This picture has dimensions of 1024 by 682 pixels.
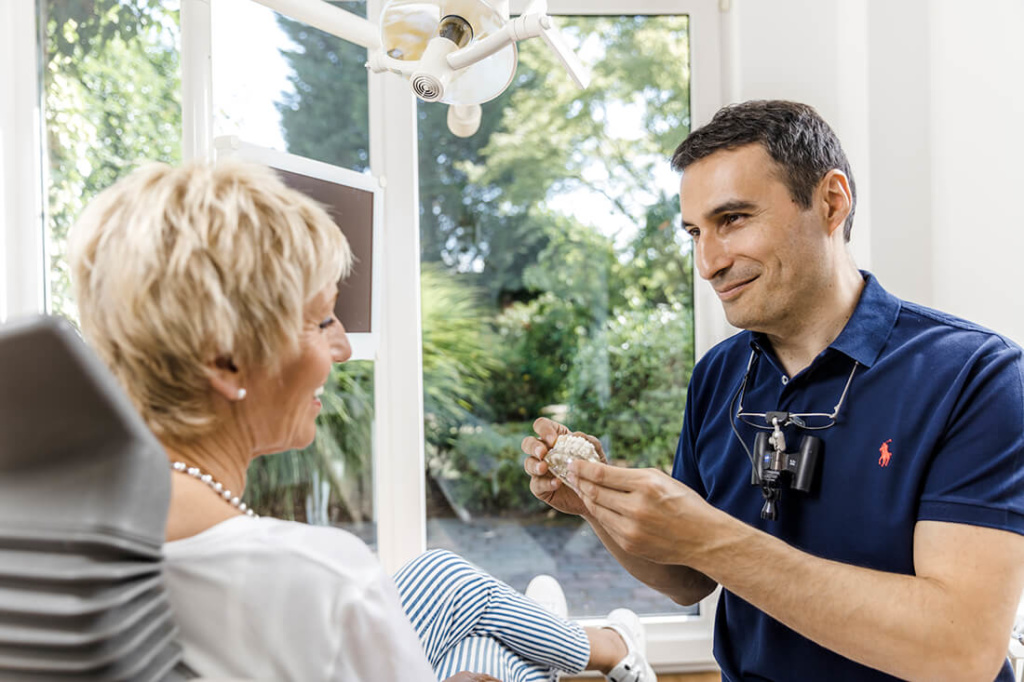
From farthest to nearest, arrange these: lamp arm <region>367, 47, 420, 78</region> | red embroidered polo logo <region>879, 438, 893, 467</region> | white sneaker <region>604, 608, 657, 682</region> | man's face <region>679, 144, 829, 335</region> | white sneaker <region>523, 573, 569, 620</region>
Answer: white sneaker <region>523, 573, 569, 620</region> < white sneaker <region>604, 608, 657, 682</region> < lamp arm <region>367, 47, 420, 78</region> < man's face <region>679, 144, 829, 335</region> < red embroidered polo logo <region>879, 438, 893, 467</region>

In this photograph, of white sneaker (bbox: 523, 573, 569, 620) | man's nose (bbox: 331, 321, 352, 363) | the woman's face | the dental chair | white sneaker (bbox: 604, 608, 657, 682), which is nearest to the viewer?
the dental chair

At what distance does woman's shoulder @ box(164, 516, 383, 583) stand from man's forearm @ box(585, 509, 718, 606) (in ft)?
2.65

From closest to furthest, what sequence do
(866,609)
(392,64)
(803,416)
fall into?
(866,609), (803,416), (392,64)

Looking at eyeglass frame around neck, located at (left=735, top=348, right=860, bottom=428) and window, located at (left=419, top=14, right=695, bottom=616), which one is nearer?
eyeglass frame around neck, located at (left=735, top=348, right=860, bottom=428)

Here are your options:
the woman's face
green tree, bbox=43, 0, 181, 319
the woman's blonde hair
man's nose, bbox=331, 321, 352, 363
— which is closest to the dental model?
man's nose, bbox=331, 321, 352, 363

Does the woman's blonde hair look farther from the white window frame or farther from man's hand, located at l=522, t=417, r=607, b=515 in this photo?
the white window frame

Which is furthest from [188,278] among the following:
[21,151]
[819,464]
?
[21,151]

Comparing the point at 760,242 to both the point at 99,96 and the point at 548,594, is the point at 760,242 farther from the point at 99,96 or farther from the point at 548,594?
the point at 99,96

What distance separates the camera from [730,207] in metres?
1.31

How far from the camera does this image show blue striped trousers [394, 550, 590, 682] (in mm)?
1530

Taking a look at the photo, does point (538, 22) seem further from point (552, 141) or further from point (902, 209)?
point (902, 209)

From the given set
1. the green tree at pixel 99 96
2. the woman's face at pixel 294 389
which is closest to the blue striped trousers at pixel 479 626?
the woman's face at pixel 294 389

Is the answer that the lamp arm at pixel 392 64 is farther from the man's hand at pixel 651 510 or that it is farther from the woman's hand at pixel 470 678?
the woman's hand at pixel 470 678

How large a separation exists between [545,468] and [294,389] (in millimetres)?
607
